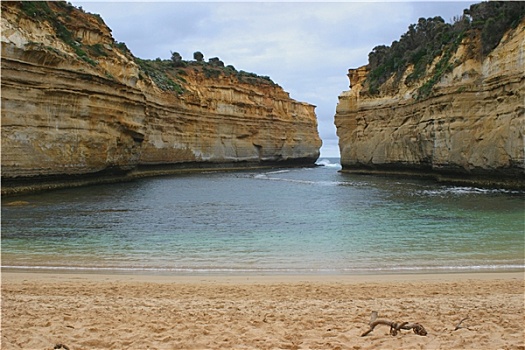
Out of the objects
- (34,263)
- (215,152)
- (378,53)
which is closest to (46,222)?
(34,263)

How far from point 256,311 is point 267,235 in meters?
5.92

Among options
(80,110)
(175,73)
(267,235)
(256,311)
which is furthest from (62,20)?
(256,311)

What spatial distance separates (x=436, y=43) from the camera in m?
33.5

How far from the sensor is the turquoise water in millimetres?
8461

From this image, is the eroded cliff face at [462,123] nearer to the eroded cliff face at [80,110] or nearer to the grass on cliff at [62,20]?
the eroded cliff face at [80,110]

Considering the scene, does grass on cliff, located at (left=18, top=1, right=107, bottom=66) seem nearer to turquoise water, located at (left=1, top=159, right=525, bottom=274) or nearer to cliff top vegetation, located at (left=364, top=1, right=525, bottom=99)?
turquoise water, located at (left=1, top=159, right=525, bottom=274)

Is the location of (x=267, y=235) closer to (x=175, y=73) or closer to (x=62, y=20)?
(x=62, y=20)

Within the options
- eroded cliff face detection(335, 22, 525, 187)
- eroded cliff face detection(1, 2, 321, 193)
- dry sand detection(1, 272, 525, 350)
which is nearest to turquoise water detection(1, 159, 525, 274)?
dry sand detection(1, 272, 525, 350)

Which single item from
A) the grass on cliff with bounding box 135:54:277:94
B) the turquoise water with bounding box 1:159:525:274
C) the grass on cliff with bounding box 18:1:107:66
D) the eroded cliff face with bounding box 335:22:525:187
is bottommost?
the turquoise water with bounding box 1:159:525:274

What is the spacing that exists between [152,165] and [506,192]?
29607mm

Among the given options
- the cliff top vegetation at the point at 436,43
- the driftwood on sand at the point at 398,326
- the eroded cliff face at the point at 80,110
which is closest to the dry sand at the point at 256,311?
the driftwood on sand at the point at 398,326

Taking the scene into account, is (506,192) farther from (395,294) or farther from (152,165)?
(152,165)

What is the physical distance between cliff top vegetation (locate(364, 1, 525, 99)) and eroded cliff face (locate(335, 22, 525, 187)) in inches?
33.2

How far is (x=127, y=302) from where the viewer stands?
19.1 feet
